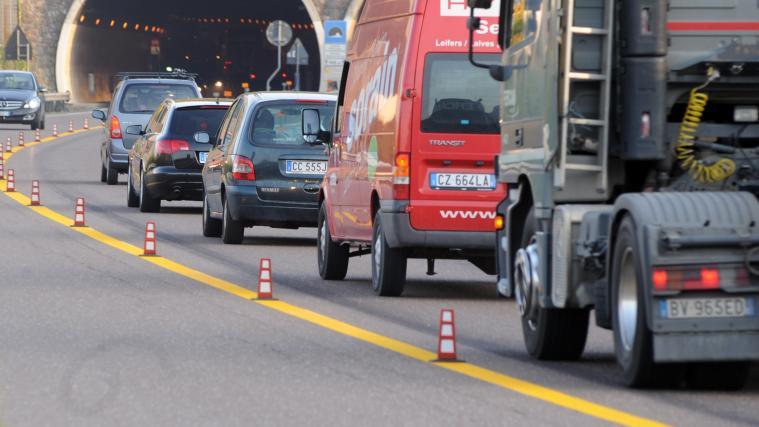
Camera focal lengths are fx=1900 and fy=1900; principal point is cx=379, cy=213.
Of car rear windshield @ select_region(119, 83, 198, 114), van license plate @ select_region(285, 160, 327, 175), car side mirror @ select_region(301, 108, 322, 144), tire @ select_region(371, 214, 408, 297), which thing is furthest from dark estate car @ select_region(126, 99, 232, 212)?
tire @ select_region(371, 214, 408, 297)

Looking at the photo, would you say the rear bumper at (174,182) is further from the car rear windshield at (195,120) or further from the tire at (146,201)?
the car rear windshield at (195,120)

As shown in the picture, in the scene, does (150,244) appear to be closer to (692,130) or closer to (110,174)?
(692,130)

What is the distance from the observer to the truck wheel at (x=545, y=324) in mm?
10367

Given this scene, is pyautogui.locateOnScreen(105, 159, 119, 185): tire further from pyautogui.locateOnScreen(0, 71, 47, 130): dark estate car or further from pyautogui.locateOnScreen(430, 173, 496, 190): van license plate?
pyautogui.locateOnScreen(0, 71, 47, 130): dark estate car

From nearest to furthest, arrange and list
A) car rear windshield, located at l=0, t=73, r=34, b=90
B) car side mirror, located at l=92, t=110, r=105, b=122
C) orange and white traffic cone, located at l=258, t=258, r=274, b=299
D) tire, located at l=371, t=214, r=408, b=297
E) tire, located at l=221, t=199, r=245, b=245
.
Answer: orange and white traffic cone, located at l=258, t=258, r=274, b=299 < tire, located at l=371, t=214, r=408, b=297 < tire, located at l=221, t=199, r=245, b=245 < car side mirror, located at l=92, t=110, r=105, b=122 < car rear windshield, located at l=0, t=73, r=34, b=90

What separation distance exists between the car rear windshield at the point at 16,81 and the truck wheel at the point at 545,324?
148ft

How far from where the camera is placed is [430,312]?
13391 mm

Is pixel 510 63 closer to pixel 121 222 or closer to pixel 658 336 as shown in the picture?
pixel 658 336

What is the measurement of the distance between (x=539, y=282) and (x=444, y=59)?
3852mm

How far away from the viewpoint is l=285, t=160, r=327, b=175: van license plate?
1939 cm

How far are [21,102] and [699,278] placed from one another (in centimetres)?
4711

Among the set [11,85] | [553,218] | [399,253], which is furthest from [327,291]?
[11,85]

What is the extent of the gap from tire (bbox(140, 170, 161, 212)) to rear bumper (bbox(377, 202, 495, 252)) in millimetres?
11447

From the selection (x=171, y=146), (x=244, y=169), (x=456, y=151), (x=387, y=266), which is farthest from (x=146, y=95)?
(x=456, y=151)
